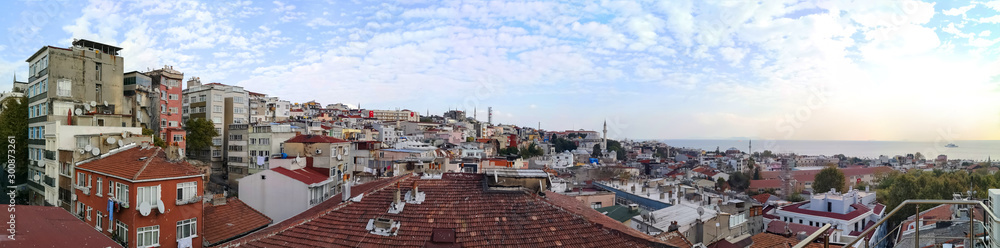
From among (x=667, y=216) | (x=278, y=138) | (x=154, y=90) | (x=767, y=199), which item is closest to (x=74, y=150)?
(x=278, y=138)

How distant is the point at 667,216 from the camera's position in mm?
16109

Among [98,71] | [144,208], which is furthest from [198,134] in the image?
[144,208]

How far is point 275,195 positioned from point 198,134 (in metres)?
15.9

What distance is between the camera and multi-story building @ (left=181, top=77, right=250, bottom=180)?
3017cm

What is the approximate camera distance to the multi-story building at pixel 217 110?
3017 centimetres

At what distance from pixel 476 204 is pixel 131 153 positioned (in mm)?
11033

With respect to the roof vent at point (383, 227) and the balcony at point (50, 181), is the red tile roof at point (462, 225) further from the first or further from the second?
the balcony at point (50, 181)

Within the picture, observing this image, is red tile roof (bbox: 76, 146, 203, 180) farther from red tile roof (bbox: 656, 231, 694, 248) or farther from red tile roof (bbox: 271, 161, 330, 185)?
red tile roof (bbox: 656, 231, 694, 248)

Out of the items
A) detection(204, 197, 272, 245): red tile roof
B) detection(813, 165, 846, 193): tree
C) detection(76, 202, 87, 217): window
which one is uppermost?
detection(76, 202, 87, 217): window

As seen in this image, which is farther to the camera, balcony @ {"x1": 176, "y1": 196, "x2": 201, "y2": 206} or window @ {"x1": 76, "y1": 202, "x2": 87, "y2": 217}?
window @ {"x1": 76, "y1": 202, "x2": 87, "y2": 217}

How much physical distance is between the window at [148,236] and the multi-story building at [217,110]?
778 inches

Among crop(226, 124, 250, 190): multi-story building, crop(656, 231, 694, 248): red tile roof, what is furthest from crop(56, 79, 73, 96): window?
crop(656, 231, 694, 248): red tile roof

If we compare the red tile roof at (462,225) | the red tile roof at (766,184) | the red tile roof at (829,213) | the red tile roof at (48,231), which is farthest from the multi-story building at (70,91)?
the red tile roof at (766,184)

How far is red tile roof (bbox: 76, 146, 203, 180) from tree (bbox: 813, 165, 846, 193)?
45.4 meters
